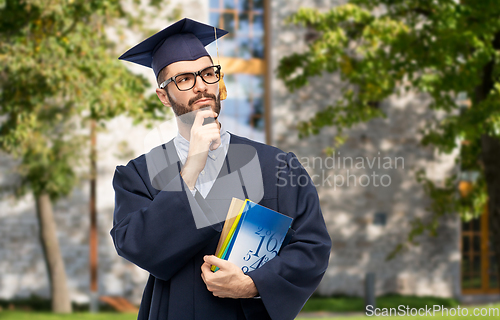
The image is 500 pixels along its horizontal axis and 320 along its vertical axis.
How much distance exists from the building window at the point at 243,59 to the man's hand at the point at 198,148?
28.0 feet

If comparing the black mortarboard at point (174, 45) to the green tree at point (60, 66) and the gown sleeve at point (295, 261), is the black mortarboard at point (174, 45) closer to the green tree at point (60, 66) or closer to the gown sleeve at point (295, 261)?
the gown sleeve at point (295, 261)

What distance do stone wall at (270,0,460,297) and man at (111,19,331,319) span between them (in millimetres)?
8703

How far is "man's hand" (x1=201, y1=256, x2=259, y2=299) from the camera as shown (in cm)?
146

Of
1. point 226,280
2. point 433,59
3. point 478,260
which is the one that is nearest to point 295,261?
point 226,280

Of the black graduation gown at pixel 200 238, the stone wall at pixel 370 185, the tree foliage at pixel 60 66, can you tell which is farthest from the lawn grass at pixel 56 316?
the black graduation gown at pixel 200 238

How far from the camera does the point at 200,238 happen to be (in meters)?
1.50

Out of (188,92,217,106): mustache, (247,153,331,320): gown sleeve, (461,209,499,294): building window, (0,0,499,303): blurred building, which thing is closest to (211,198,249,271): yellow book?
(247,153,331,320): gown sleeve

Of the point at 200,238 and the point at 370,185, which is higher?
the point at 370,185

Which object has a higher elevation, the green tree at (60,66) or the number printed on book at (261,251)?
the green tree at (60,66)

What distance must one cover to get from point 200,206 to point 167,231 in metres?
0.14

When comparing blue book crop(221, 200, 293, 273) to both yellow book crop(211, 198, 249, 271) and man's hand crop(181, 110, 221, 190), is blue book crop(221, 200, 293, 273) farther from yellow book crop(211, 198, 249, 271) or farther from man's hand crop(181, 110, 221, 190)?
man's hand crop(181, 110, 221, 190)

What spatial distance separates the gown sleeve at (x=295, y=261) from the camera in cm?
151

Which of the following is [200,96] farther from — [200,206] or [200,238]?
[200,238]

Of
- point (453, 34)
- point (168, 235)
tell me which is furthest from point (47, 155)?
point (168, 235)
